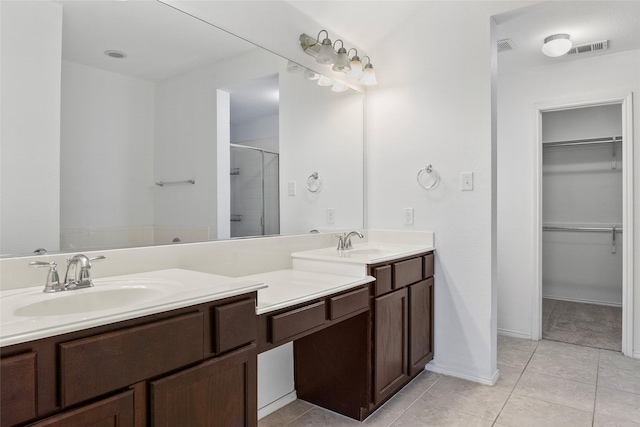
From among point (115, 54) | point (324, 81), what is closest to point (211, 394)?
point (115, 54)

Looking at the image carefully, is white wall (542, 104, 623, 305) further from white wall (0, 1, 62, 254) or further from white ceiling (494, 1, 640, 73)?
white wall (0, 1, 62, 254)

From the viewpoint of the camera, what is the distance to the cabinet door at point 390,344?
2.08m

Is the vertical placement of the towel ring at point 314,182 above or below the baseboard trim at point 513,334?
above

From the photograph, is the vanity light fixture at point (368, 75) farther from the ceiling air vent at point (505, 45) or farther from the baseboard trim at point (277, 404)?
the baseboard trim at point (277, 404)

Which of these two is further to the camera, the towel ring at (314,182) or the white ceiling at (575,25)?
the towel ring at (314,182)

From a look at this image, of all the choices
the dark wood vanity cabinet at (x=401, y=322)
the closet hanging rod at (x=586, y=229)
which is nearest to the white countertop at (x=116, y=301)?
the dark wood vanity cabinet at (x=401, y=322)

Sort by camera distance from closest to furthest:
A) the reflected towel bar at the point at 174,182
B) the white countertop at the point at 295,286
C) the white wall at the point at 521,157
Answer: the white countertop at the point at 295,286
the reflected towel bar at the point at 174,182
the white wall at the point at 521,157

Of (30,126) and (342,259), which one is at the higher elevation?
(30,126)

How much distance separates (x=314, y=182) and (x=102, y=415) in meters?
1.89

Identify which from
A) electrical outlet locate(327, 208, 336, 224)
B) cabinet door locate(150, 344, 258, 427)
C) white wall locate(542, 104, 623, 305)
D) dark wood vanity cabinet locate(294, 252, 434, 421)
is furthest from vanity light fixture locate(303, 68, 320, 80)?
white wall locate(542, 104, 623, 305)

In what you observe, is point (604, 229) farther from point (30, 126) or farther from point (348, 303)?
point (30, 126)

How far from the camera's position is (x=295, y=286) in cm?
179

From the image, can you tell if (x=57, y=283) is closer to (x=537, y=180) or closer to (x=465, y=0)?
(x=465, y=0)

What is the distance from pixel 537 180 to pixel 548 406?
6.00ft
